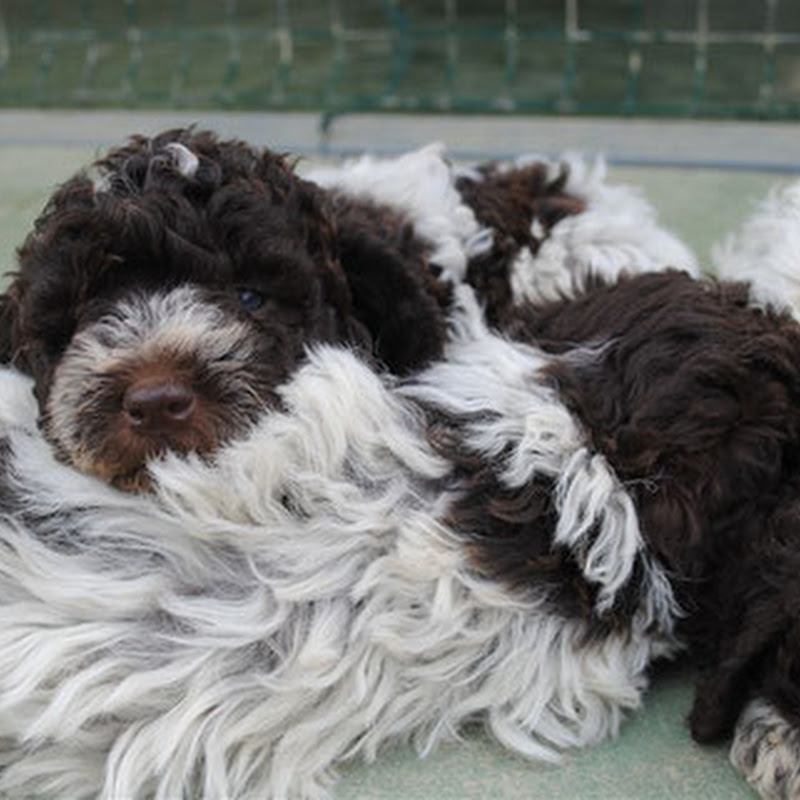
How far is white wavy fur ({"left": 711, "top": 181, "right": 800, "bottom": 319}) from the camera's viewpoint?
3162 millimetres

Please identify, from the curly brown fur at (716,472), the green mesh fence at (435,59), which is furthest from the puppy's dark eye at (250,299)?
the green mesh fence at (435,59)

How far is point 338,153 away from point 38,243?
10.2ft

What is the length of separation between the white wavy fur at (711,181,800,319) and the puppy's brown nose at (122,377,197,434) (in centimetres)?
121

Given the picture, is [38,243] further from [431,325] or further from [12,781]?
[12,781]

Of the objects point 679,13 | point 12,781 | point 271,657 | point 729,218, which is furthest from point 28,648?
point 679,13

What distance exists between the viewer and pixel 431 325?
3.32 meters

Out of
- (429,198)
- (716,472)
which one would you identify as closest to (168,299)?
(716,472)

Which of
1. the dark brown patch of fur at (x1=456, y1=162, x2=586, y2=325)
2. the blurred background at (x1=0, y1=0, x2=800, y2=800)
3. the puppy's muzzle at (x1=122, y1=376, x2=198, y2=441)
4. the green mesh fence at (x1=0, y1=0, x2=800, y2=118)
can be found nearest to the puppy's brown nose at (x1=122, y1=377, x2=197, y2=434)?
the puppy's muzzle at (x1=122, y1=376, x2=198, y2=441)

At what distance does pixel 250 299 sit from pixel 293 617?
2.76ft

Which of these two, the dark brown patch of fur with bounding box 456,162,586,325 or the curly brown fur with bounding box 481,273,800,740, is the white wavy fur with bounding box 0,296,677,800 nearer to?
the curly brown fur with bounding box 481,273,800,740

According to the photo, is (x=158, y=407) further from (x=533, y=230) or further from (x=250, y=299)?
(x=533, y=230)

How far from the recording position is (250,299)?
3086 mm

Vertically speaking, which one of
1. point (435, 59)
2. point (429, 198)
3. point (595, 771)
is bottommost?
point (435, 59)

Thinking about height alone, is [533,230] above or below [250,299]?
below
